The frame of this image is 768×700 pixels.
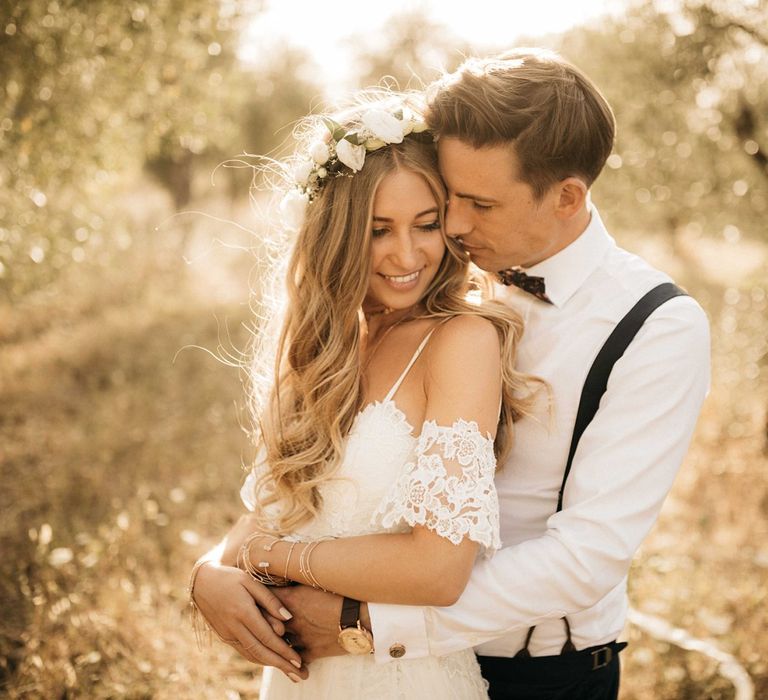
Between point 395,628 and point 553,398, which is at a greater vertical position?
point 553,398

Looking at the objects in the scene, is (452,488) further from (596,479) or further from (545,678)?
(545,678)

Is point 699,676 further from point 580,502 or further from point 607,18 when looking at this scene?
point 607,18

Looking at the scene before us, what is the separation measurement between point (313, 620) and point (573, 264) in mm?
1392

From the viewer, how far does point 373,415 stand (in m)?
2.24

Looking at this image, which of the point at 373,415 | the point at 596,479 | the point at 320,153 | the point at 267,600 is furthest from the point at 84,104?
the point at 596,479

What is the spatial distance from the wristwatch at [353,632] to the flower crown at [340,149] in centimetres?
134

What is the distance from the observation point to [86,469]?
18.4ft

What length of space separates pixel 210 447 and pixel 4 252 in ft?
8.31

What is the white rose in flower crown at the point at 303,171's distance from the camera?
249 centimetres

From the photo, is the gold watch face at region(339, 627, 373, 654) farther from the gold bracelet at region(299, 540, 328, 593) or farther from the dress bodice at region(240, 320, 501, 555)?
the dress bodice at region(240, 320, 501, 555)

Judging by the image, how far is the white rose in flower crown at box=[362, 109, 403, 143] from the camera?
7.70 feet

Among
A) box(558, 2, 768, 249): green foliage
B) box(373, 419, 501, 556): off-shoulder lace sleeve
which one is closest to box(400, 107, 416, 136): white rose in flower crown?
box(373, 419, 501, 556): off-shoulder lace sleeve

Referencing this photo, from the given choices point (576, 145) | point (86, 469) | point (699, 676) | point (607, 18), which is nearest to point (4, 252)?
point (86, 469)

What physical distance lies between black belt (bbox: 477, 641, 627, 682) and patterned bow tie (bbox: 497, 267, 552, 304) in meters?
1.14
